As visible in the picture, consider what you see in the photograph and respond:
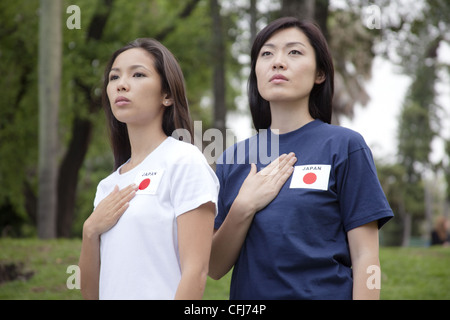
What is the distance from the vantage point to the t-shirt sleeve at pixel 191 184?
2123 millimetres

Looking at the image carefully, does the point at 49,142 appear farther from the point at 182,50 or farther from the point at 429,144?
the point at 429,144

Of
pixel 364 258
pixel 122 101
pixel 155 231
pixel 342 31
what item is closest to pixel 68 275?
pixel 122 101

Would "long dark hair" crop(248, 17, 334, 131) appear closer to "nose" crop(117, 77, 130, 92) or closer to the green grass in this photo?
"nose" crop(117, 77, 130, 92)

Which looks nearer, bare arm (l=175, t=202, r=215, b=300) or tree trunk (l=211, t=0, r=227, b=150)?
bare arm (l=175, t=202, r=215, b=300)

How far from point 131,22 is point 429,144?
25.5 metres

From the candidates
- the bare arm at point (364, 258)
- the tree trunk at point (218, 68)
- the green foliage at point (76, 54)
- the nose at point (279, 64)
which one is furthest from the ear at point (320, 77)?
the green foliage at point (76, 54)

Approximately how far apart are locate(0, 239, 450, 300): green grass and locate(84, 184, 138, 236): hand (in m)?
3.11

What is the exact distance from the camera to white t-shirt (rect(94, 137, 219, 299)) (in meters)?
2.12

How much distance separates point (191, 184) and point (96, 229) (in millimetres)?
490

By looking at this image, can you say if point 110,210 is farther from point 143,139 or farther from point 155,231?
point 143,139

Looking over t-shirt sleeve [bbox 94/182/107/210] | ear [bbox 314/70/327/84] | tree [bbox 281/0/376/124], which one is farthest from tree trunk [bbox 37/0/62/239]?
ear [bbox 314/70/327/84]

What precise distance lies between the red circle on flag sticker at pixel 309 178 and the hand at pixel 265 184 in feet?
0.27

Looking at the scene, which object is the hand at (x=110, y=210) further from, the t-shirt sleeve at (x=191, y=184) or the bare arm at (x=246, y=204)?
the bare arm at (x=246, y=204)

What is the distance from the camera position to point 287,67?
97.0 inches
